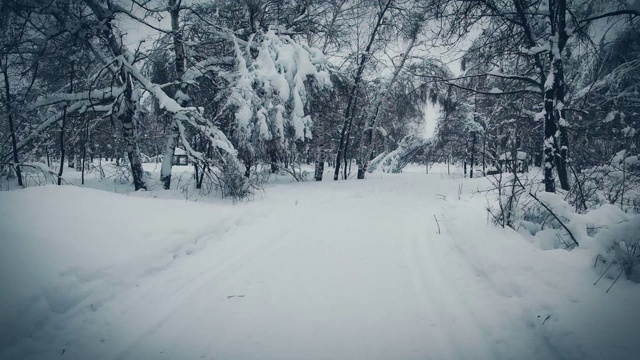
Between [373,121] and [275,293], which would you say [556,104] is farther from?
[373,121]

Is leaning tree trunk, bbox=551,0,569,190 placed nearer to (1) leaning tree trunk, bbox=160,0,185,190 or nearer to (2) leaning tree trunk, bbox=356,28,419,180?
(2) leaning tree trunk, bbox=356,28,419,180

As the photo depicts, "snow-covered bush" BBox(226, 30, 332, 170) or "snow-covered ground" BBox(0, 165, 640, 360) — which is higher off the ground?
"snow-covered bush" BBox(226, 30, 332, 170)

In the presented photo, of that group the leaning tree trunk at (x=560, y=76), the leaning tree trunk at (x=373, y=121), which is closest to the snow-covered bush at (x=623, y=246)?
the leaning tree trunk at (x=560, y=76)

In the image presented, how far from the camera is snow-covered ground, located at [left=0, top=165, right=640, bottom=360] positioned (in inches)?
90.8

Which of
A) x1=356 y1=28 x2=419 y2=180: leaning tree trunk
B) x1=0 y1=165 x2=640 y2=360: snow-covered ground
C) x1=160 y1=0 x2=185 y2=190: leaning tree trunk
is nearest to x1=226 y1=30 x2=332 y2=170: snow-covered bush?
x1=160 y1=0 x2=185 y2=190: leaning tree trunk

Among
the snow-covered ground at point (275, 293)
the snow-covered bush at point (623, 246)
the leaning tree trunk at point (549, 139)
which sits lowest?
the snow-covered ground at point (275, 293)

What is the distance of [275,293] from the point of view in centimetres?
316

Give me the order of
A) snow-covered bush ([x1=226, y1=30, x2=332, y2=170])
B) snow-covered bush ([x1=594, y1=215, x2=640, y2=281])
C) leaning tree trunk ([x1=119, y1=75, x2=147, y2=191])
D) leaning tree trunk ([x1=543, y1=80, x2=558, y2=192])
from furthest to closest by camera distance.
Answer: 1. snow-covered bush ([x1=226, y1=30, x2=332, y2=170])
2. leaning tree trunk ([x1=119, y1=75, x2=147, y2=191])
3. leaning tree trunk ([x1=543, y1=80, x2=558, y2=192])
4. snow-covered bush ([x1=594, y1=215, x2=640, y2=281])

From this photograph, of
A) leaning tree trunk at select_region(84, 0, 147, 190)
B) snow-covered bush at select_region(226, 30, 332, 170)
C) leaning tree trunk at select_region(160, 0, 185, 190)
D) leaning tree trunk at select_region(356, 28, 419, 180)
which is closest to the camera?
leaning tree trunk at select_region(84, 0, 147, 190)

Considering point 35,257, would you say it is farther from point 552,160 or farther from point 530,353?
point 552,160

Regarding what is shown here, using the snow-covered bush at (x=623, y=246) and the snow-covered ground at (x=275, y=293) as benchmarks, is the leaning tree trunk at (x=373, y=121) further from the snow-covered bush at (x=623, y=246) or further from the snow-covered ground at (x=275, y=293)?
the snow-covered bush at (x=623, y=246)

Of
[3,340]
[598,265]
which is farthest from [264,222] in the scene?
[598,265]

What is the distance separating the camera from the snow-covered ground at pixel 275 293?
90.8 inches

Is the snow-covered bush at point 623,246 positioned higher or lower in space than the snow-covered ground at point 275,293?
higher
